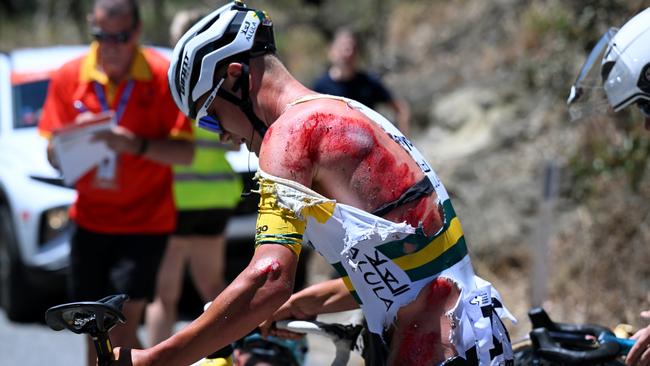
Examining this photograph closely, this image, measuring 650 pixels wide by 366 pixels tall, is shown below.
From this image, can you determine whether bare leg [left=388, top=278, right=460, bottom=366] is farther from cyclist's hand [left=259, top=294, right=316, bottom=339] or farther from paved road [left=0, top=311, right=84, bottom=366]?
paved road [left=0, top=311, right=84, bottom=366]

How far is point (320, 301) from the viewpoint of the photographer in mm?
3680

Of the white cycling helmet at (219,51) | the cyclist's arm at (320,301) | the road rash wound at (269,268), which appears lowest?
the cyclist's arm at (320,301)

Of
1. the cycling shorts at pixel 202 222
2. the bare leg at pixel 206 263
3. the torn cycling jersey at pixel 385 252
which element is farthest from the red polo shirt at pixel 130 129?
the torn cycling jersey at pixel 385 252

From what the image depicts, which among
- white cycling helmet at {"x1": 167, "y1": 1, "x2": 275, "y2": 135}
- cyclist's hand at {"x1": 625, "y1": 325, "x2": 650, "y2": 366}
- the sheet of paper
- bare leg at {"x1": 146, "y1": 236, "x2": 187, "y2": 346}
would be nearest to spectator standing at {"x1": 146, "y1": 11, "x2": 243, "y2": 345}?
bare leg at {"x1": 146, "y1": 236, "x2": 187, "y2": 346}

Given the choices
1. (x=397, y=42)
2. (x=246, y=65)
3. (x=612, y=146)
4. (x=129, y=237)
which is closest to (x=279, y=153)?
(x=246, y=65)

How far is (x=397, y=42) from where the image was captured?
52.1 ft

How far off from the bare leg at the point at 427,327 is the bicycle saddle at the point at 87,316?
0.79 m

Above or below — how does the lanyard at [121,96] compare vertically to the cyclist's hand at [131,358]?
above

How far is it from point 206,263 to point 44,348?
2092 mm

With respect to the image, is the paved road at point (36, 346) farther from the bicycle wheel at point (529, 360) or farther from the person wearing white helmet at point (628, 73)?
the person wearing white helmet at point (628, 73)

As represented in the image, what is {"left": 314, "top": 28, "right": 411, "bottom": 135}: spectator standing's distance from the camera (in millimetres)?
8305

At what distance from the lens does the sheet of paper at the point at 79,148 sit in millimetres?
5445

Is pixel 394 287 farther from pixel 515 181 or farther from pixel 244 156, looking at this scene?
pixel 515 181

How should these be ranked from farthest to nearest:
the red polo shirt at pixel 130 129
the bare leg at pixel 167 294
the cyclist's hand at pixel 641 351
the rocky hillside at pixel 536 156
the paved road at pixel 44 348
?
the paved road at pixel 44 348 < the rocky hillside at pixel 536 156 < the bare leg at pixel 167 294 < the red polo shirt at pixel 130 129 < the cyclist's hand at pixel 641 351
